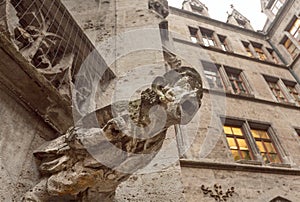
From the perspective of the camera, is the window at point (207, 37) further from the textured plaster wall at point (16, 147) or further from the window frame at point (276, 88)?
the textured plaster wall at point (16, 147)

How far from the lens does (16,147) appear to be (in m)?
1.31

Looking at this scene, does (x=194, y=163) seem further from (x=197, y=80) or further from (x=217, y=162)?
(x=197, y=80)

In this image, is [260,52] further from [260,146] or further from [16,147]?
[16,147]

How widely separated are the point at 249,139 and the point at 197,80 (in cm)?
665

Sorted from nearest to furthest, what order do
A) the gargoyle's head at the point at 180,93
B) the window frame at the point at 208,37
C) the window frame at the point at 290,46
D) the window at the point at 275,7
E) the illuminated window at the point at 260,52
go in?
the gargoyle's head at the point at 180,93
the window frame at the point at 208,37
the window frame at the point at 290,46
the illuminated window at the point at 260,52
the window at the point at 275,7

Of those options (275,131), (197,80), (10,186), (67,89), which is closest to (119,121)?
(197,80)

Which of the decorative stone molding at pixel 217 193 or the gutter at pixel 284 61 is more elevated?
the gutter at pixel 284 61

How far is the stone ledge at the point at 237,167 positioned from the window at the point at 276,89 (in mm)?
3789

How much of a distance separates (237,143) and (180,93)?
6486 mm

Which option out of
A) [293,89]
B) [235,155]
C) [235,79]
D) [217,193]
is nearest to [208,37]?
[235,79]

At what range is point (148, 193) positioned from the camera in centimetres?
177

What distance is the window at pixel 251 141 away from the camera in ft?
22.7

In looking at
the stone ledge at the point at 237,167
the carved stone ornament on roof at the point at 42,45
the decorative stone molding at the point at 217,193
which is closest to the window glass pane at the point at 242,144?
the stone ledge at the point at 237,167

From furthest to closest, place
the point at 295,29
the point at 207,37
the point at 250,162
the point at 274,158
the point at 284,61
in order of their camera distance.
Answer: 1. the point at 295,29
2. the point at 284,61
3. the point at 207,37
4. the point at 274,158
5. the point at 250,162
